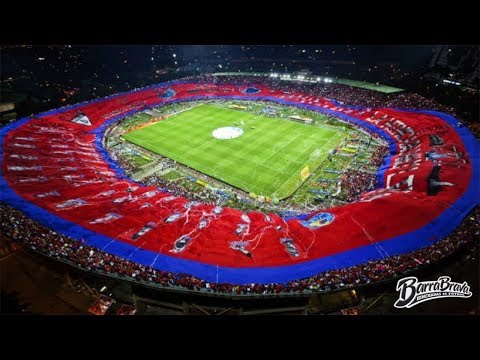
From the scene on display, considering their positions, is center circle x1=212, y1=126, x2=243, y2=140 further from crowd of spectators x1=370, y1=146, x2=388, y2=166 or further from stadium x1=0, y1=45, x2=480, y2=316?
crowd of spectators x1=370, y1=146, x2=388, y2=166

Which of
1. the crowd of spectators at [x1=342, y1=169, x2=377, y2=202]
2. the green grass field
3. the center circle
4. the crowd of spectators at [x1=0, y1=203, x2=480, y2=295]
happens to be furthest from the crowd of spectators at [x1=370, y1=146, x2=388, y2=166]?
the center circle

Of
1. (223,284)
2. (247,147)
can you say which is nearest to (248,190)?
(247,147)

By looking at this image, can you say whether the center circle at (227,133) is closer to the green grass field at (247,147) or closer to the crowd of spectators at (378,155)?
the green grass field at (247,147)

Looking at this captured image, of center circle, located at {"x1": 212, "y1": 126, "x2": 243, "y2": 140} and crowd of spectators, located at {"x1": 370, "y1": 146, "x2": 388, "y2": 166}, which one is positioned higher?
crowd of spectators, located at {"x1": 370, "y1": 146, "x2": 388, "y2": 166}

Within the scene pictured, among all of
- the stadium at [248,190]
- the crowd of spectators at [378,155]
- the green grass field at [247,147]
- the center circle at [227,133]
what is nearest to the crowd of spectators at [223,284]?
the stadium at [248,190]

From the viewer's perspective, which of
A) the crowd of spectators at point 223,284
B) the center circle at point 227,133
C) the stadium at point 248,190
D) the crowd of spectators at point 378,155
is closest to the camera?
the crowd of spectators at point 223,284
